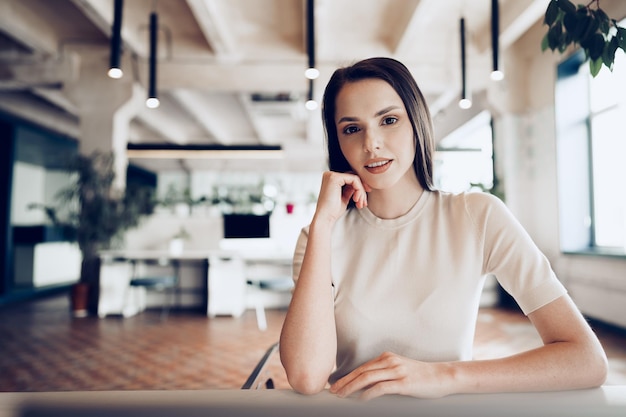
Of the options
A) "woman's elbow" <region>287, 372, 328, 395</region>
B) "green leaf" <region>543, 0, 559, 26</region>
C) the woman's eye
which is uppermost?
"green leaf" <region>543, 0, 559, 26</region>

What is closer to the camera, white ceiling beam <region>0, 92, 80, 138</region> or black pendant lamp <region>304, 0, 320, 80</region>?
black pendant lamp <region>304, 0, 320, 80</region>

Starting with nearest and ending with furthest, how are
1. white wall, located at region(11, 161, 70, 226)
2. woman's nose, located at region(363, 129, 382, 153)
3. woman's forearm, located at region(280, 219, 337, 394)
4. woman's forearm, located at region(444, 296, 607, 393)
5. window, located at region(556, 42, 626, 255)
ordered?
1. woman's forearm, located at region(444, 296, 607, 393)
2. woman's forearm, located at region(280, 219, 337, 394)
3. woman's nose, located at region(363, 129, 382, 153)
4. window, located at region(556, 42, 626, 255)
5. white wall, located at region(11, 161, 70, 226)

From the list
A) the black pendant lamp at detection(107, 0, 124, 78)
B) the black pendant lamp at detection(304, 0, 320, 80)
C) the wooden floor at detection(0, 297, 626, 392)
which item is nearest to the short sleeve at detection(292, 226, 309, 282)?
the wooden floor at detection(0, 297, 626, 392)

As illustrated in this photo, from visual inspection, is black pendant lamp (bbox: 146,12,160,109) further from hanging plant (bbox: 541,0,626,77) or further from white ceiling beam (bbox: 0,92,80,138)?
white ceiling beam (bbox: 0,92,80,138)

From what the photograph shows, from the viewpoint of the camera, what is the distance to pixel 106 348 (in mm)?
3924

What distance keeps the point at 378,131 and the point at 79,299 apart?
568 centimetres

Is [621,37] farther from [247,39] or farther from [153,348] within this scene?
[247,39]

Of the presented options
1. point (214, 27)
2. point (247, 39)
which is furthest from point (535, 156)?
point (214, 27)

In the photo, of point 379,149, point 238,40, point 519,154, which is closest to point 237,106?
point 238,40

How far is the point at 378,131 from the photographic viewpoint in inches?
38.4

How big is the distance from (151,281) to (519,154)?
5.36 meters

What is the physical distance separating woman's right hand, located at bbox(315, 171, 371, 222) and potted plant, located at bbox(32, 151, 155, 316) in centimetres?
514

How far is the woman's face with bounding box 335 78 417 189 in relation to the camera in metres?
0.97

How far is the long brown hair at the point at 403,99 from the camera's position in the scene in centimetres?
99
